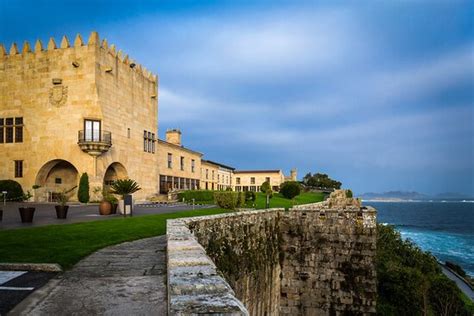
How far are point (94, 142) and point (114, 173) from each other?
19.7ft

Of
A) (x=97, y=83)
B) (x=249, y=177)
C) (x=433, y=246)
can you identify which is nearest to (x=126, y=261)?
(x=97, y=83)

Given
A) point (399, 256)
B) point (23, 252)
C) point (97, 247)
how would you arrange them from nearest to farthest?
point (23, 252) → point (97, 247) → point (399, 256)

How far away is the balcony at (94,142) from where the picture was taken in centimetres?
2950

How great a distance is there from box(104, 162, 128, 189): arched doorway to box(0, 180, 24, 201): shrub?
7.19 metres

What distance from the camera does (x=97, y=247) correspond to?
29.9 feet

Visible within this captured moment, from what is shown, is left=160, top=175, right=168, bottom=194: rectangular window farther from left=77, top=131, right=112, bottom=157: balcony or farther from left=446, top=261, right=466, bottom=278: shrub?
left=446, top=261, right=466, bottom=278: shrub

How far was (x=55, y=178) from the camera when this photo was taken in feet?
106

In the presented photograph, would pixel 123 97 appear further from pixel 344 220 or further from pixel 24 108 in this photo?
pixel 344 220

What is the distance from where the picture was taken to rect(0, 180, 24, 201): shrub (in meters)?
28.4

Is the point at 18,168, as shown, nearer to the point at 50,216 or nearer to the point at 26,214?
the point at 50,216

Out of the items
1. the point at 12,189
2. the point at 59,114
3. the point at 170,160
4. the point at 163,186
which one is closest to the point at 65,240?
the point at 12,189

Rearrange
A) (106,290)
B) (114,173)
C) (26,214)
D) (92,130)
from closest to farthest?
(106,290) < (26,214) < (92,130) < (114,173)

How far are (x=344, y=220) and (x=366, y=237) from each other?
1298 millimetres

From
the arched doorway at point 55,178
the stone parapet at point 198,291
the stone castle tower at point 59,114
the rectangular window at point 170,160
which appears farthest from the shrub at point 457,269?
the stone parapet at point 198,291
